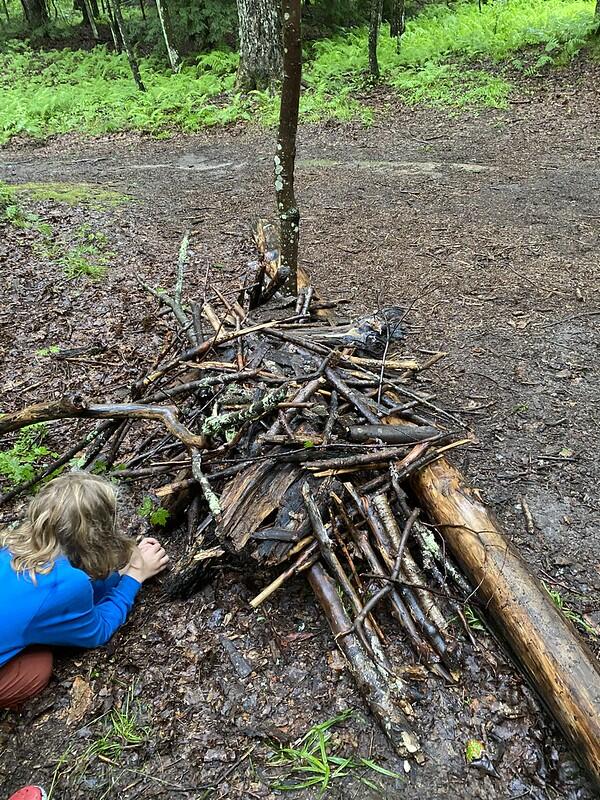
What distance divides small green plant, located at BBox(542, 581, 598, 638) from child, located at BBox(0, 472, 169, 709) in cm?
246

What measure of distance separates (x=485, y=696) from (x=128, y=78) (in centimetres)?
2089

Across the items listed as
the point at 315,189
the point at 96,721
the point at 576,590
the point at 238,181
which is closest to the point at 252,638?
the point at 96,721

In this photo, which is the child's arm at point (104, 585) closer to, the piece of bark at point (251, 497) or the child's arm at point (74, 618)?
the child's arm at point (74, 618)

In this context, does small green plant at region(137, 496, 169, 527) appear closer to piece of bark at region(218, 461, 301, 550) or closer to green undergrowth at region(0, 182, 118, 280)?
piece of bark at region(218, 461, 301, 550)

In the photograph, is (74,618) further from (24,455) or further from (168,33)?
(168,33)

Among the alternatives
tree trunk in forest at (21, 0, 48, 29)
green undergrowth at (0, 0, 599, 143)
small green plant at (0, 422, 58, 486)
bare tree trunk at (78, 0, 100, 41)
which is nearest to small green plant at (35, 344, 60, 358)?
small green plant at (0, 422, 58, 486)

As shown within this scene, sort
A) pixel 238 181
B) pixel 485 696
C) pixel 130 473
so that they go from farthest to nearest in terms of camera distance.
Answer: pixel 238 181, pixel 130 473, pixel 485 696

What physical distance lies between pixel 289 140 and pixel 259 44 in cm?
1216

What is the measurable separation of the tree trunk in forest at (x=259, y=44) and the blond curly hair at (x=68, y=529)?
15548mm

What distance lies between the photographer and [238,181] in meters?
11.6

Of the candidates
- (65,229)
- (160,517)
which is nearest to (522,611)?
(160,517)

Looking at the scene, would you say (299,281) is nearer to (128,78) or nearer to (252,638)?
(252,638)

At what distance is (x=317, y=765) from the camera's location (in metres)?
2.51

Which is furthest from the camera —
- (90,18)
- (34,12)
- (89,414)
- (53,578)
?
(90,18)
